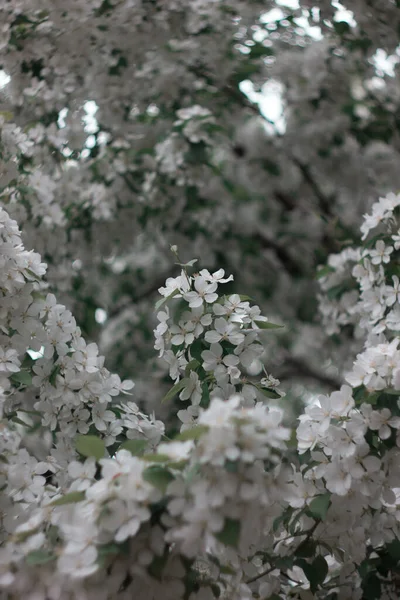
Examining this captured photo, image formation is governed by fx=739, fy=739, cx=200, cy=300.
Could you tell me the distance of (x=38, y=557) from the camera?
130 centimetres

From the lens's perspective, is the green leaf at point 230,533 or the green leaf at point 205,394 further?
the green leaf at point 205,394

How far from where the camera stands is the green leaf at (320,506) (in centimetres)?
158

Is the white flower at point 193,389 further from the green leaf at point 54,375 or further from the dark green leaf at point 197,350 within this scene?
the green leaf at point 54,375

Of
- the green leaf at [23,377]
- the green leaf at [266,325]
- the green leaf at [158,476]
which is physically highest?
the green leaf at [158,476]

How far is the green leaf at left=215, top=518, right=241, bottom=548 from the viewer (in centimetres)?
121

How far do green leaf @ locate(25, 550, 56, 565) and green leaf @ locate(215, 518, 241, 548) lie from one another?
308 millimetres

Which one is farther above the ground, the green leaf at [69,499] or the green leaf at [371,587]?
the green leaf at [69,499]

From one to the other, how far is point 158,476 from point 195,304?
55 centimetres

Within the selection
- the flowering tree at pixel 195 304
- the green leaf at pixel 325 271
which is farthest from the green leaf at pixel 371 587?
the green leaf at pixel 325 271

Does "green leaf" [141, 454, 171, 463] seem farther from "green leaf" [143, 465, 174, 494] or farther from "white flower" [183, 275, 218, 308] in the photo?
"white flower" [183, 275, 218, 308]

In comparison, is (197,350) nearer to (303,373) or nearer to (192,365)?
(192,365)

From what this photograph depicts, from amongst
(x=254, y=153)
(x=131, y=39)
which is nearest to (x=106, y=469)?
(x=131, y=39)

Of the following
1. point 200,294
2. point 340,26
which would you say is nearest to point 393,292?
point 200,294

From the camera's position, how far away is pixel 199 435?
125 cm
